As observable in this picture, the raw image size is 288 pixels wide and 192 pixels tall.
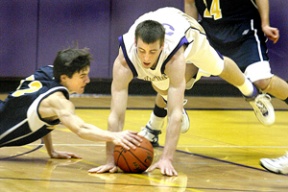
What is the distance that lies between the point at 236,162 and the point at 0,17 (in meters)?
5.53

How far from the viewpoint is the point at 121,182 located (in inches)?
187

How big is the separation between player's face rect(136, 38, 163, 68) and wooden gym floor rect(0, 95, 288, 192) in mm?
770

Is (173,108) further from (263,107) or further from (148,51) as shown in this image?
(263,107)

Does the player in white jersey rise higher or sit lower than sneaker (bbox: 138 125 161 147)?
higher

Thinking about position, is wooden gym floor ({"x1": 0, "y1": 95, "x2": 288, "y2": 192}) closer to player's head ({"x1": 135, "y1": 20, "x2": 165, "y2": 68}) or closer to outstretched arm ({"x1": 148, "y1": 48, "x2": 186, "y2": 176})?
outstretched arm ({"x1": 148, "y1": 48, "x2": 186, "y2": 176})

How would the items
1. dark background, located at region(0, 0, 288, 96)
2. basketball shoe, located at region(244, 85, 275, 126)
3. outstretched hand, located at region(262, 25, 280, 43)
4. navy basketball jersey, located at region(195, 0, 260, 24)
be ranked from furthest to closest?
dark background, located at region(0, 0, 288, 96), navy basketball jersey, located at region(195, 0, 260, 24), basketball shoe, located at region(244, 85, 275, 126), outstretched hand, located at region(262, 25, 280, 43)

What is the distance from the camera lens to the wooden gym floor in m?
4.67

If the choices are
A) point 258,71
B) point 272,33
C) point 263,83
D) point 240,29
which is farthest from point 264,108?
point 240,29

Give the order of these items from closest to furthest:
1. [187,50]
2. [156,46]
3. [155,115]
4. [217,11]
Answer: [156,46] < [187,50] < [155,115] < [217,11]

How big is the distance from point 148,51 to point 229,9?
7.18 feet

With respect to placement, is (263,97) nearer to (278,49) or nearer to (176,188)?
(176,188)

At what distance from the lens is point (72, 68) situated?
525 cm

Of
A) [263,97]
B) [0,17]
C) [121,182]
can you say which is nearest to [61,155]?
[121,182]

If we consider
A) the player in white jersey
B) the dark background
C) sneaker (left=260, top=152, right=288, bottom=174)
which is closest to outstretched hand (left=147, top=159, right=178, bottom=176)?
the player in white jersey
